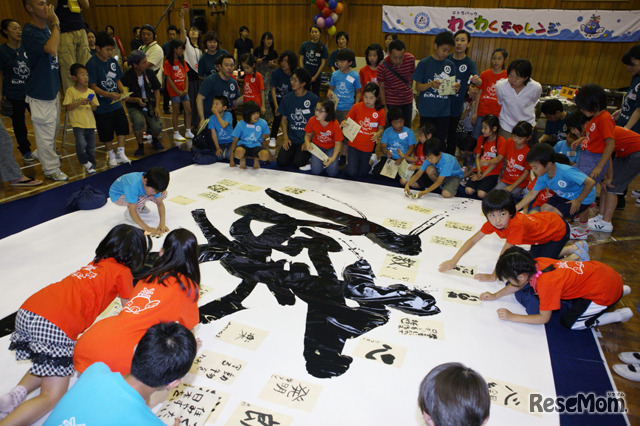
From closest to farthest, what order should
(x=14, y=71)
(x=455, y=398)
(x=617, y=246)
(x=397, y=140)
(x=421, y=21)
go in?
(x=455, y=398), (x=617, y=246), (x=14, y=71), (x=397, y=140), (x=421, y=21)

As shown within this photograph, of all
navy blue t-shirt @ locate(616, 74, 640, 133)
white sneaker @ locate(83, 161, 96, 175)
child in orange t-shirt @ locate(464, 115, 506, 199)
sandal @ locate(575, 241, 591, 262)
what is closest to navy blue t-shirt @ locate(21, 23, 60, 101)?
white sneaker @ locate(83, 161, 96, 175)

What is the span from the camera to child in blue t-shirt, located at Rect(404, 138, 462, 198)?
151 inches

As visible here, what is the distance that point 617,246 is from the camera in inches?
128

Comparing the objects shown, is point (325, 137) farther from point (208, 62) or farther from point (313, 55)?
point (208, 62)

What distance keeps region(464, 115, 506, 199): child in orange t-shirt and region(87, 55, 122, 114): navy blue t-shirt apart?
397cm

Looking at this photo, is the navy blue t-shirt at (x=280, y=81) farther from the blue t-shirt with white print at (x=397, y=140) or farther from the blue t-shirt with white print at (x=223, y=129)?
the blue t-shirt with white print at (x=397, y=140)

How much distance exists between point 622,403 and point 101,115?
498 cm

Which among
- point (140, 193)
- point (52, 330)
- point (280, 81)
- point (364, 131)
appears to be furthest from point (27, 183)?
point (364, 131)

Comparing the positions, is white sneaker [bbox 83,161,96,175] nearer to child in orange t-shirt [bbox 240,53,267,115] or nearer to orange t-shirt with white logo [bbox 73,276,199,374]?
child in orange t-shirt [bbox 240,53,267,115]

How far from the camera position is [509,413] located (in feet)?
5.43

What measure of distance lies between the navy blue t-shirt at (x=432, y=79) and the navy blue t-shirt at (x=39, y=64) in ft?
12.1

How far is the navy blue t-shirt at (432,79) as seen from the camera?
4359 mm

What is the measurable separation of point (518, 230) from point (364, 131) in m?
2.32

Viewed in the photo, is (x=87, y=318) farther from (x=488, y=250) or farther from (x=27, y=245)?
(x=488, y=250)
